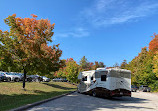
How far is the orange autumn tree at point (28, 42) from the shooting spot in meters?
15.8

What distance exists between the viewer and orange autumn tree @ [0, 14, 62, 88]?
15844mm

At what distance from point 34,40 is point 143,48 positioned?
50.6 meters

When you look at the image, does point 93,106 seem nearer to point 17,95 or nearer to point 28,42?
point 17,95

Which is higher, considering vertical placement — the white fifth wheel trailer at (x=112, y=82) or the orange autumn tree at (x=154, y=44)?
the orange autumn tree at (x=154, y=44)

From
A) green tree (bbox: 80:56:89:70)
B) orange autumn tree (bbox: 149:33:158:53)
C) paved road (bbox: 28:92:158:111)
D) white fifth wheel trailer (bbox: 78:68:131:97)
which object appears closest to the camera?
paved road (bbox: 28:92:158:111)

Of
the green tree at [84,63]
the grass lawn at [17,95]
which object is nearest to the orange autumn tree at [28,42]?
the grass lawn at [17,95]

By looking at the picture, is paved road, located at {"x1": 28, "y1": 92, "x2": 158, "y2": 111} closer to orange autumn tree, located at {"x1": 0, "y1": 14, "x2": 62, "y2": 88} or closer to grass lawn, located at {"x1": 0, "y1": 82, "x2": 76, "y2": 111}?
grass lawn, located at {"x1": 0, "y1": 82, "x2": 76, "y2": 111}

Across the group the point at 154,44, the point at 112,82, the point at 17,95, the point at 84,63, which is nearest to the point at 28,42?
the point at 17,95

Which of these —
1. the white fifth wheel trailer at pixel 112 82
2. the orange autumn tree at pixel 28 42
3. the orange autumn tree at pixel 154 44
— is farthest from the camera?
the orange autumn tree at pixel 154 44

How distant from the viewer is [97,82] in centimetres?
1576

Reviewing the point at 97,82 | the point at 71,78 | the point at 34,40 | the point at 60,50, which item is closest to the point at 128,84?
the point at 97,82

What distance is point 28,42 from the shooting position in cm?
1593

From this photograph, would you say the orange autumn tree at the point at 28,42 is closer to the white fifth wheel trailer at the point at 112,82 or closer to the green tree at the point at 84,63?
the white fifth wheel trailer at the point at 112,82

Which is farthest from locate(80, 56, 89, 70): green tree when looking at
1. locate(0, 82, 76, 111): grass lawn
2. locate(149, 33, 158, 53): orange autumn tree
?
locate(0, 82, 76, 111): grass lawn
